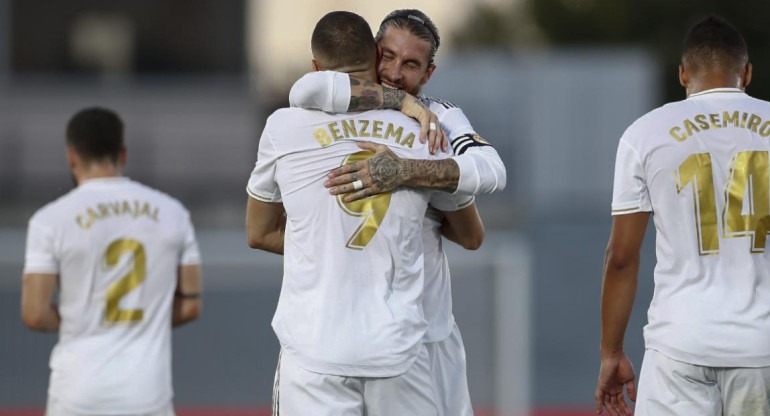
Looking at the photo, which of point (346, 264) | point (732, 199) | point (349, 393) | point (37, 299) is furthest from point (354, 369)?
point (37, 299)

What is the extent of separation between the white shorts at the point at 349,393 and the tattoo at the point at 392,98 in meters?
0.83

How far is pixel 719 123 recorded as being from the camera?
450cm

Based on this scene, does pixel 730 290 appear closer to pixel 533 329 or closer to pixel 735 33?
pixel 735 33

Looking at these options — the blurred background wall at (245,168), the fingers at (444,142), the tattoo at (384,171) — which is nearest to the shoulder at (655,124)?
the fingers at (444,142)

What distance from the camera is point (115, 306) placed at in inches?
219

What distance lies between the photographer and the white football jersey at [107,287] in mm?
5484

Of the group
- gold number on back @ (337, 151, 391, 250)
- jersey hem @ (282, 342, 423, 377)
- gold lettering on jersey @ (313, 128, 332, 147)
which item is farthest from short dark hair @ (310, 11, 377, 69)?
jersey hem @ (282, 342, 423, 377)

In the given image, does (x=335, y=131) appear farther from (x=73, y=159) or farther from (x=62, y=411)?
(x=62, y=411)

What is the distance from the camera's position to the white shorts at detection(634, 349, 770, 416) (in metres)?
4.48

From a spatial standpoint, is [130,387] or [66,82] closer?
[130,387]

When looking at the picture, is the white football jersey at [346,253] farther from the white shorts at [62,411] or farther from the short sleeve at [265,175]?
the white shorts at [62,411]

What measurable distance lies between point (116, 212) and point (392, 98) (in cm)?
186

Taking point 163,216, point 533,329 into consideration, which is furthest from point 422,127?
point 533,329

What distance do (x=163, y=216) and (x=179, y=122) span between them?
13.6 metres
